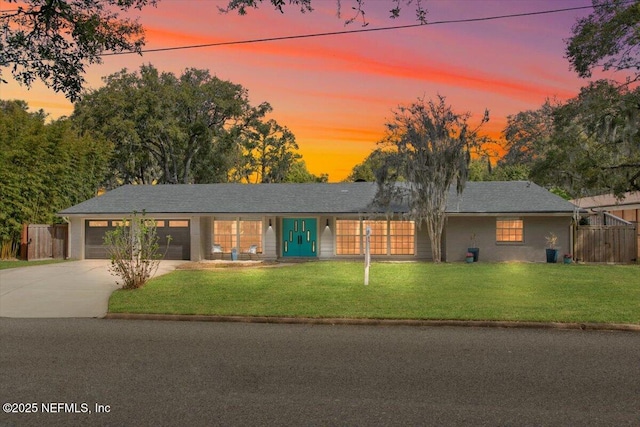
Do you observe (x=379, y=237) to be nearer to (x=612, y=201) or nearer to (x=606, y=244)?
(x=606, y=244)

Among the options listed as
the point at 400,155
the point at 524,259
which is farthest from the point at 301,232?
the point at 524,259

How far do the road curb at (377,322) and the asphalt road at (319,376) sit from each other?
1.09 feet

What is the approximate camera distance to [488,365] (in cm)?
768

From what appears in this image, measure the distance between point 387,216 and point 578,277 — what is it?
9.44 m

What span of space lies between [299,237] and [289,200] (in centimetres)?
236

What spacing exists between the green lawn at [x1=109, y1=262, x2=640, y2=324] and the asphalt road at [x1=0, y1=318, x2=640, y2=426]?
122cm

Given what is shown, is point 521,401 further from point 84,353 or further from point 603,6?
point 603,6

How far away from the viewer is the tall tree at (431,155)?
2369 cm

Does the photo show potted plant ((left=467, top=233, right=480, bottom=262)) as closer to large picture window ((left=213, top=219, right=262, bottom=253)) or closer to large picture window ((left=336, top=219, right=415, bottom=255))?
large picture window ((left=336, top=219, right=415, bottom=255))

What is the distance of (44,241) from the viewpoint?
2736cm

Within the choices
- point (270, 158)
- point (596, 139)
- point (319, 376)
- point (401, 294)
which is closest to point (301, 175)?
point (270, 158)

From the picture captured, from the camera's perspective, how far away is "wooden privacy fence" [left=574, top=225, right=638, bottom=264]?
25.4m

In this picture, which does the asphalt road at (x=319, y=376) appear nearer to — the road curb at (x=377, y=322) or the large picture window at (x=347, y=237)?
the road curb at (x=377, y=322)

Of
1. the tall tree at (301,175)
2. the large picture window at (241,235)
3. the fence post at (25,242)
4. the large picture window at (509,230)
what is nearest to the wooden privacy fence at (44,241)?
the fence post at (25,242)
